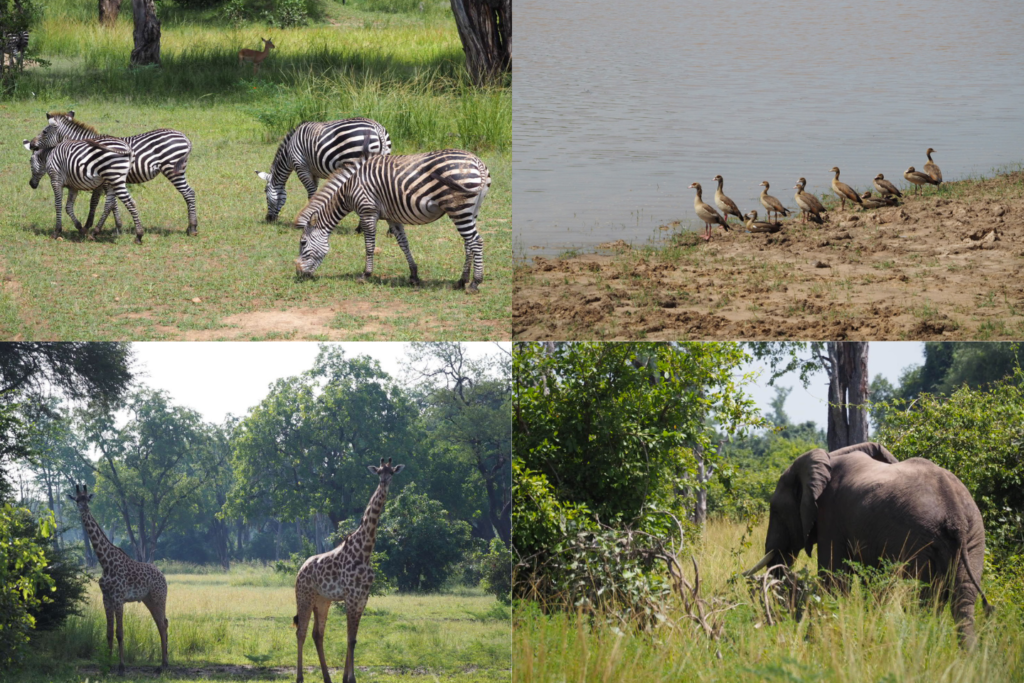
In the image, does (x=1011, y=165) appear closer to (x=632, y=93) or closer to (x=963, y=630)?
(x=632, y=93)

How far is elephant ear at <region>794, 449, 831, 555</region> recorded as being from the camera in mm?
8664

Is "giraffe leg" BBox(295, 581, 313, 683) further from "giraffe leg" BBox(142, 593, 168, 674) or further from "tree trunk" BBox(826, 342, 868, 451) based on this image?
"tree trunk" BBox(826, 342, 868, 451)

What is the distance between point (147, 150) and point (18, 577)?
6245mm

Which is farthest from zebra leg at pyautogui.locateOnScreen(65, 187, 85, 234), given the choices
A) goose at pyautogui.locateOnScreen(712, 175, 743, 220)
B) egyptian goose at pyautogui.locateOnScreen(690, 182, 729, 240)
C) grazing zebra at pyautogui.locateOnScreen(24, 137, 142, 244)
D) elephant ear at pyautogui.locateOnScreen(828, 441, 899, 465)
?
elephant ear at pyautogui.locateOnScreen(828, 441, 899, 465)

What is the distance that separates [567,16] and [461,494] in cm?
2421

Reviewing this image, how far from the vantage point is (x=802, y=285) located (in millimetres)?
10086

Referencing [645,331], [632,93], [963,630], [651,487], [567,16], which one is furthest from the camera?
[567,16]

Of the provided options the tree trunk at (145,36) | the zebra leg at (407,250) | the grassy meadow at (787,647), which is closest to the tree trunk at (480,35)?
the tree trunk at (145,36)

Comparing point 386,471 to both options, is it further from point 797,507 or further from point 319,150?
point 319,150

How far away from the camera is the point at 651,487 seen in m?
8.16

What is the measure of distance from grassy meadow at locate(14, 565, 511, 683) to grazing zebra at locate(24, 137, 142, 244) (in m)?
4.95

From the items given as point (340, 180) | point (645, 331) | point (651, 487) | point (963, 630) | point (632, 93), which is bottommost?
point (963, 630)

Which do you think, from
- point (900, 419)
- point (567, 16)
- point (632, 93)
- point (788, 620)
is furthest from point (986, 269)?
point (567, 16)

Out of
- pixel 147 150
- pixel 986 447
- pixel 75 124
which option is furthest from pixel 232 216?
pixel 986 447
